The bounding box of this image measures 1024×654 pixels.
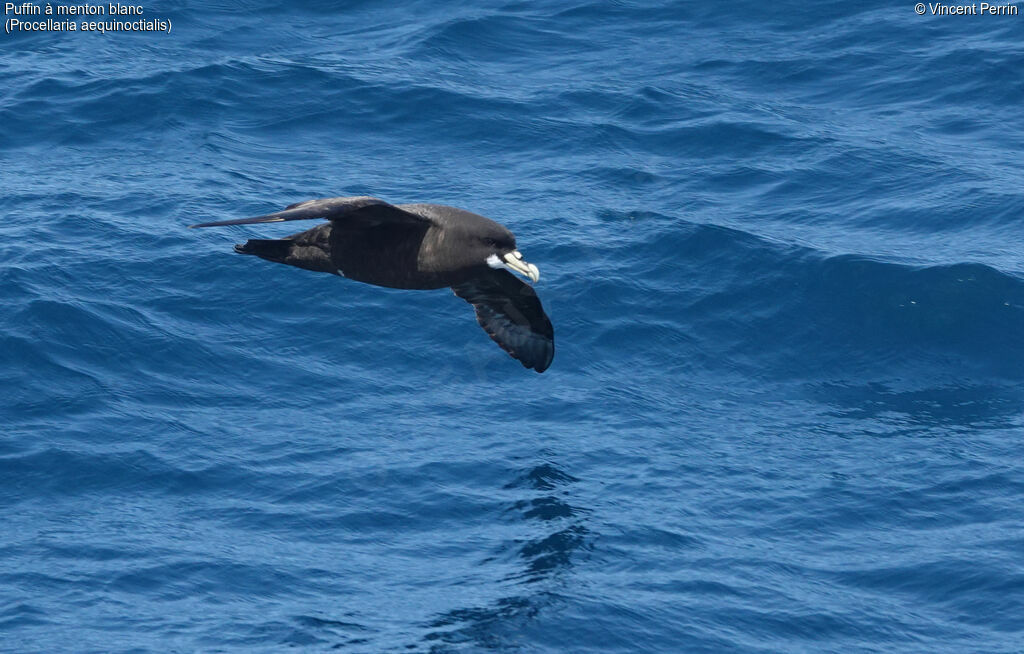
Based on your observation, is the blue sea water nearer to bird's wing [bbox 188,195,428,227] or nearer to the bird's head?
the bird's head

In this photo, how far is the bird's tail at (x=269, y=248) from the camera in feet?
62.1

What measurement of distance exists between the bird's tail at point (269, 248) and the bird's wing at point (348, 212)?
617 millimetres

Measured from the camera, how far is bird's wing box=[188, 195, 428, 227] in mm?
17344

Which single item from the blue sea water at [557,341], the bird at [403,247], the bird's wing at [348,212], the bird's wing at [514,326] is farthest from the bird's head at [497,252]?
the blue sea water at [557,341]

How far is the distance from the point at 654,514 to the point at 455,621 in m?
4.02

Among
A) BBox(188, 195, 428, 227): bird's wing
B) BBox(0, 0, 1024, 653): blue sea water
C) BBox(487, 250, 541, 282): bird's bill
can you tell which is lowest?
BBox(0, 0, 1024, 653): blue sea water

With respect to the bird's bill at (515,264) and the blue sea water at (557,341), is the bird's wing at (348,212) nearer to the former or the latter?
the bird's bill at (515,264)

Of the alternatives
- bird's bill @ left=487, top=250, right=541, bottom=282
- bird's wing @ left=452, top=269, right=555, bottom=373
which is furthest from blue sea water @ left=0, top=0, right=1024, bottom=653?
bird's bill @ left=487, top=250, right=541, bottom=282

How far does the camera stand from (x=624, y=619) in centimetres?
2286

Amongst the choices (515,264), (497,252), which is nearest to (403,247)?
(497,252)

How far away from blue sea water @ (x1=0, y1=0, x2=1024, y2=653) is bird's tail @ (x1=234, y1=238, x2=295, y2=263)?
589 centimetres

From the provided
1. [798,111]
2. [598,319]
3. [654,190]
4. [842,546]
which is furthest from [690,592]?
[798,111]

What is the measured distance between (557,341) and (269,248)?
10.6m

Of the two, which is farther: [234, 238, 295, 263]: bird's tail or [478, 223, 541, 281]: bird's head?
[234, 238, 295, 263]: bird's tail
